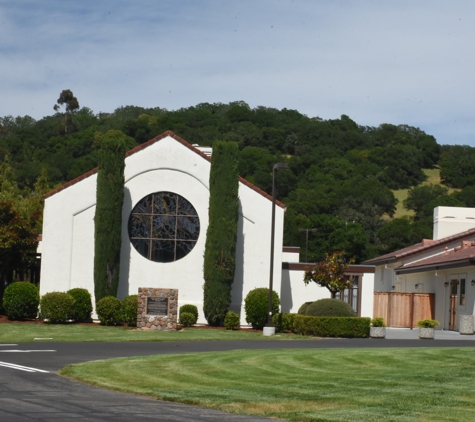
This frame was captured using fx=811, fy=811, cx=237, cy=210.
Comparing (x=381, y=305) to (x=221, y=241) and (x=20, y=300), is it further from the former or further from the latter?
(x=20, y=300)

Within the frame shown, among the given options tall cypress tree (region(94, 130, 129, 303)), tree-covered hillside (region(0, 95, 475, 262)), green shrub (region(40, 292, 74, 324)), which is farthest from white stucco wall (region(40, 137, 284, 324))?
tree-covered hillside (region(0, 95, 475, 262))

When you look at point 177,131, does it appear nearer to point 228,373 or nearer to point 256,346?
point 256,346

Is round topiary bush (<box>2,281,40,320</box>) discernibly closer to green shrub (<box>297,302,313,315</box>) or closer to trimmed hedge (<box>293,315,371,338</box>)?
green shrub (<box>297,302,313,315</box>)

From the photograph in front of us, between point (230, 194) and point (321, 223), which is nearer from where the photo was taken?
point (230, 194)

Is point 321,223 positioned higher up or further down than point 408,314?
higher up

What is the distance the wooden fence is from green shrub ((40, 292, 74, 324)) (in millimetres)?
16619

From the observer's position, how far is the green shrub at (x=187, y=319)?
36.3 meters

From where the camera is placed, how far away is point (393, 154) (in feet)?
385

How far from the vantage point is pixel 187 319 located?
36.3 metres

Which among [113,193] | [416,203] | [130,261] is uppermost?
[416,203]

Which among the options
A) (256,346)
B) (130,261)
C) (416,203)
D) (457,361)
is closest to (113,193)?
(130,261)

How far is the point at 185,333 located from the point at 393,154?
8934cm

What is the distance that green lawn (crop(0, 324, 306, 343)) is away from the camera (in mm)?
28344

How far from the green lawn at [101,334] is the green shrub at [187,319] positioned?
3.85 feet
